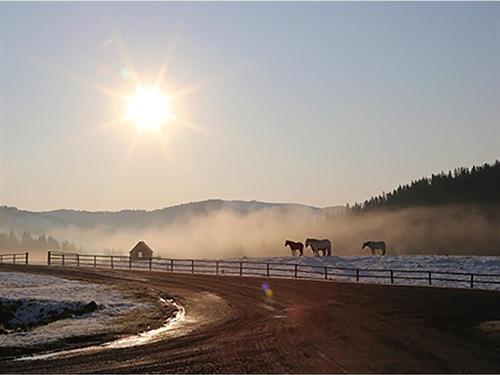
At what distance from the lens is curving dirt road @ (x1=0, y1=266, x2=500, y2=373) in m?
15.9

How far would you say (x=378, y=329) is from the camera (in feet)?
72.0

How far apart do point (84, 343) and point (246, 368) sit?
7.08 meters

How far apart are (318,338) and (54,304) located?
57.7 feet

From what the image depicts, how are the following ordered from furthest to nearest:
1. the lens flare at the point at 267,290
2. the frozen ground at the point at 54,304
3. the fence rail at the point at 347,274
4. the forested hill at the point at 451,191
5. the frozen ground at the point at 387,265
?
the forested hill at the point at 451,191
the frozen ground at the point at 387,265
the fence rail at the point at 347,274
the lens flare at the point at 267,290
the frozen ground at the point at 54,304

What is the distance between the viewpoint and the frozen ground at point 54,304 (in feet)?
73.7

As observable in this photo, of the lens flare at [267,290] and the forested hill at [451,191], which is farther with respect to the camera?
the forested hill at [451,191]

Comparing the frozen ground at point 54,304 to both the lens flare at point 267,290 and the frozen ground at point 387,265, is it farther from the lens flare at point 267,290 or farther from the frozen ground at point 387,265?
the frozen ground at point 387,265

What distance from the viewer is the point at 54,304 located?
33219 millimetres

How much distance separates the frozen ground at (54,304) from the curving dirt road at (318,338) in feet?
10.8

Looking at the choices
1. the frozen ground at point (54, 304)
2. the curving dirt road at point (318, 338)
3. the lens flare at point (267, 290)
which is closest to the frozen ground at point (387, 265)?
the lens flare at point (267, 290)

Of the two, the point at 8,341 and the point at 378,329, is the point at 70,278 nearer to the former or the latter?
the point at 8,341

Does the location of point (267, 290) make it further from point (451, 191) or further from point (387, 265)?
point (451, 191)

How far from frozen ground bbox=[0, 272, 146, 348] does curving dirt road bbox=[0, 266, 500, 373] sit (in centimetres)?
329

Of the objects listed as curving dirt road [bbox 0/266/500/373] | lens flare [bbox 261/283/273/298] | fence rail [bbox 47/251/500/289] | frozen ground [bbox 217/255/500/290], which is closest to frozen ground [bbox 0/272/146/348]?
curving dirt road [bbox 0/266/500/373]
